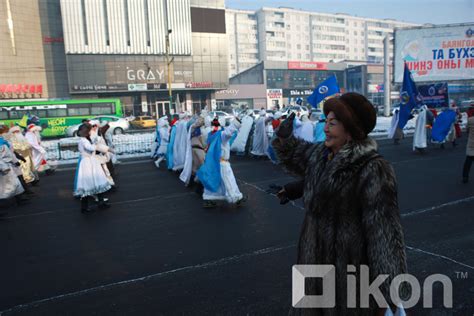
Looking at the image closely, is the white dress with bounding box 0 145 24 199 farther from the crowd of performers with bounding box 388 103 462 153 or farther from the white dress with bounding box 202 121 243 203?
the crowd of performers with bounding box 388 103 462 153

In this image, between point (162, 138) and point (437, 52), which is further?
point (437, 52)

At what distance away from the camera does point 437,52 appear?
95.7 feet

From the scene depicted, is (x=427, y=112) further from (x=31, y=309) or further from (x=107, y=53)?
(x=107, y=53)

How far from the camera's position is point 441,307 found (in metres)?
3.45

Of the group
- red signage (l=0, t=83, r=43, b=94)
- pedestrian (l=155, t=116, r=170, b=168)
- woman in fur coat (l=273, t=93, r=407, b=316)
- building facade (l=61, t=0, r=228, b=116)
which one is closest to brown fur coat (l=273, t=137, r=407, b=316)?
woman in fur coat (l=273, t=93, r=407, b=316)

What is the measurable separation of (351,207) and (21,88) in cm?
4856

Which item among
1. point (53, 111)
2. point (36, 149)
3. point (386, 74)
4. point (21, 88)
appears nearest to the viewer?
point (36, 149)

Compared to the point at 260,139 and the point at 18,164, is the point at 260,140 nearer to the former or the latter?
the point at 260,139

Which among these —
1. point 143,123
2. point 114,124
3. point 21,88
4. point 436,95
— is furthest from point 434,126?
point 21,88

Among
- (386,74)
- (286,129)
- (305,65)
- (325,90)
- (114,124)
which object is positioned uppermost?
(305,65)

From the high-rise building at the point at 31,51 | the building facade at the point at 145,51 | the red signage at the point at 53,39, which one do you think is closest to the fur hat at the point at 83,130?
the building facade at the point at 145,51

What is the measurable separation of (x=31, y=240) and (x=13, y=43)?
44757 millimetres

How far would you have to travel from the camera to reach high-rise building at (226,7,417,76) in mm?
98875

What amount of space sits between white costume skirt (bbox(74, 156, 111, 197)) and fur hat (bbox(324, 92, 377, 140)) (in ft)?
20.5
